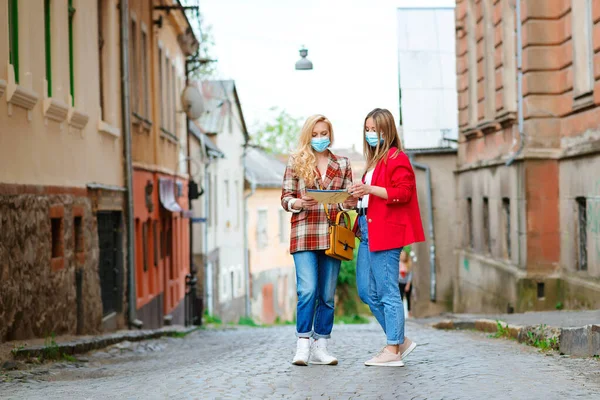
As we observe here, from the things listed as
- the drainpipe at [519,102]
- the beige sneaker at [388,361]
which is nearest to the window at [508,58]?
the drainpipe at [519,102]

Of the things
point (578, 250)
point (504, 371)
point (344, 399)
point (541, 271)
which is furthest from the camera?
point (541, 271)

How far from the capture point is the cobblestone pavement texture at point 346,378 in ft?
23.0

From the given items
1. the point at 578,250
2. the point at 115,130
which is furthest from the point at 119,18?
the point at 578,250

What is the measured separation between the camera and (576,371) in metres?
8.12

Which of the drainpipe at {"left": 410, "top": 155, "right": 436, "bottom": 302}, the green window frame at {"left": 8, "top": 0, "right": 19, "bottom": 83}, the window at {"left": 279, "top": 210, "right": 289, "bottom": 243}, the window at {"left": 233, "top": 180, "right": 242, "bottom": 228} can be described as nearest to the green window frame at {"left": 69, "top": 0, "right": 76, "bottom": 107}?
the green window frame at {"left": 8, "top": 0, "right": 19, "bottom": 83}

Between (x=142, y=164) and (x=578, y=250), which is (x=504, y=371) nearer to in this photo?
(x=578, y=250)

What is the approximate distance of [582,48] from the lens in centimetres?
1603

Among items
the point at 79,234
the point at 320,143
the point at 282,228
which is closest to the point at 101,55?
the point at 79,234

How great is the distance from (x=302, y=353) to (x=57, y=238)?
6087 mm

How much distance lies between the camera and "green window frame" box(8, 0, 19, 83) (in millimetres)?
11789

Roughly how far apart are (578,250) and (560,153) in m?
1.62

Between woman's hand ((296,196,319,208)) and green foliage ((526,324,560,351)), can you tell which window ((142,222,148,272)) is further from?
woman's hand ((296,196,319,208))

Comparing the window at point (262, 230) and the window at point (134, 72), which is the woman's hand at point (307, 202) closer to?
the window at point (134, 72)

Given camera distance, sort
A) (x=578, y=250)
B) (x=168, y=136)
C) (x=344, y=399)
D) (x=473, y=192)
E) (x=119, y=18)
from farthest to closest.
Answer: (x=168, y=136) < (x=473, y=192) < (x=119, y=18) < (x=578, y=250) < (x=344, y=399)
